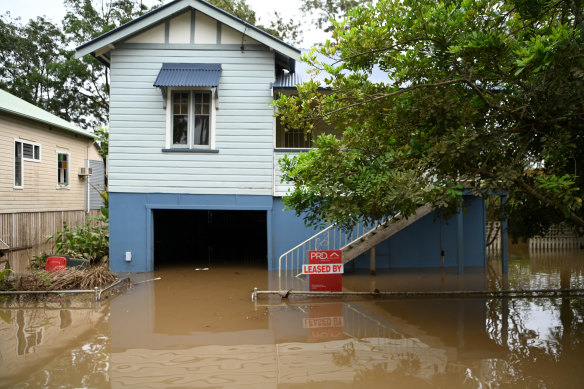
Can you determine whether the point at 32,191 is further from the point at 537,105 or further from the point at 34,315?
the point at 537,105

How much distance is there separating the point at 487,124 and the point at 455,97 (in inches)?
30.1

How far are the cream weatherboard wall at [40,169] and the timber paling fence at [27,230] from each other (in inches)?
33.8

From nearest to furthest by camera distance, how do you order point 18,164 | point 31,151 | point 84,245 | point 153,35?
point 153,35, point 84,245, point 18,164, point 31,151

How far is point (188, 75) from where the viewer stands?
41.7 ft

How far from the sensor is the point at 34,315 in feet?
28.0

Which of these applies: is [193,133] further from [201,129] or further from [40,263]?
[40,263]

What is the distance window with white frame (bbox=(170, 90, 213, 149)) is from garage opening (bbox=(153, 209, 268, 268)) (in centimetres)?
334

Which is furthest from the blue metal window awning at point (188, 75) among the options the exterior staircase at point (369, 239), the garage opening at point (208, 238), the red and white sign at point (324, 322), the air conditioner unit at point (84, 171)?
the air conditioner unit at point (84, 171)

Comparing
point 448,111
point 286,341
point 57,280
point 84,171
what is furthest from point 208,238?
point 448,111

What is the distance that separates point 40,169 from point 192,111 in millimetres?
A: 11464

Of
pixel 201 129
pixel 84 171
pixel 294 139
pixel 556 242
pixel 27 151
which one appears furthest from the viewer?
pixel 84 171

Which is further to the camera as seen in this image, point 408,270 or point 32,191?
point 32,191

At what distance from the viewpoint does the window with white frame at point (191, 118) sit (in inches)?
518

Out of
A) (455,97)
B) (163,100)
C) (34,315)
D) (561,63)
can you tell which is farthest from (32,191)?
(561,63)
